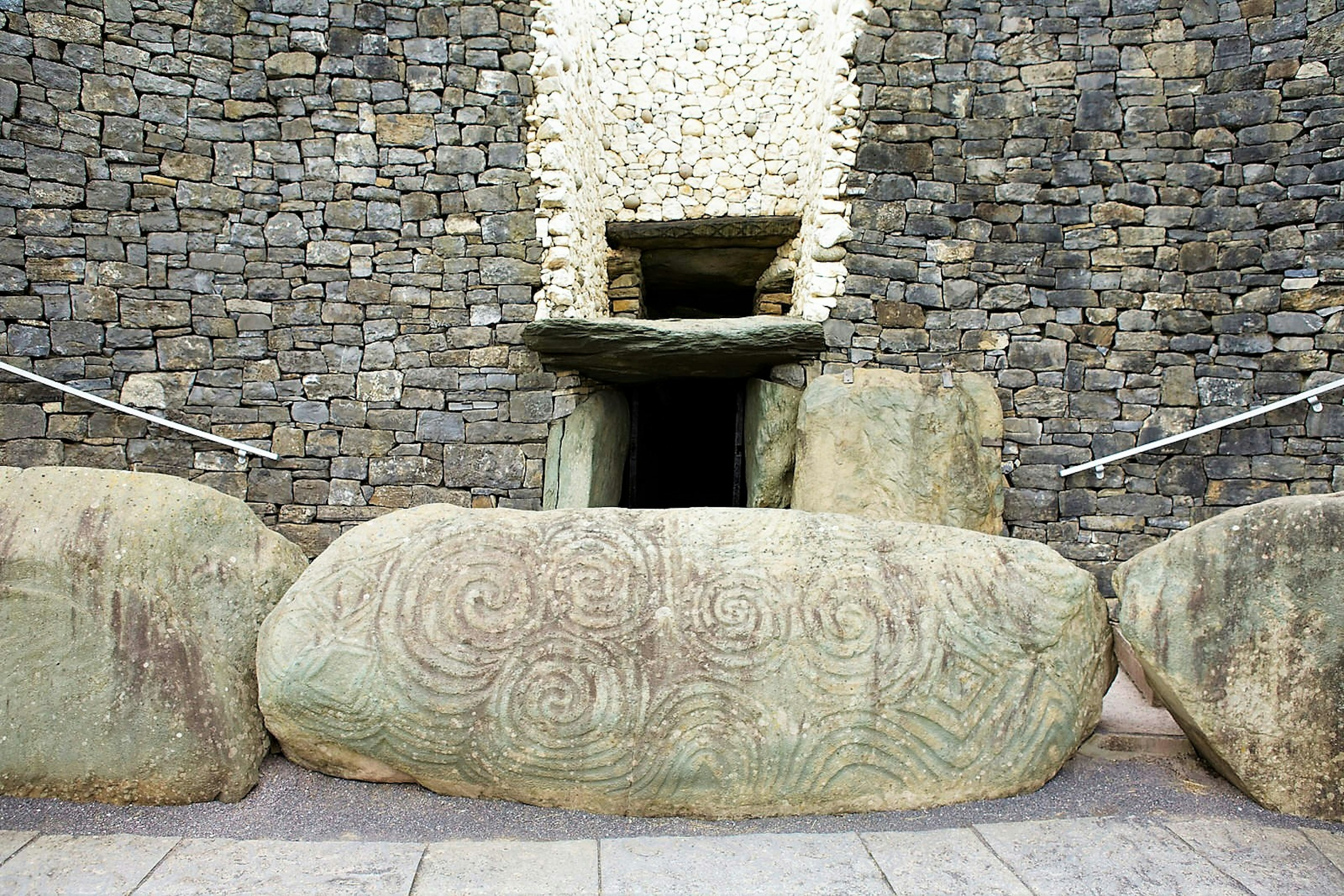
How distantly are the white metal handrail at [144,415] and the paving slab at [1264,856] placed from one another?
16.3 ft

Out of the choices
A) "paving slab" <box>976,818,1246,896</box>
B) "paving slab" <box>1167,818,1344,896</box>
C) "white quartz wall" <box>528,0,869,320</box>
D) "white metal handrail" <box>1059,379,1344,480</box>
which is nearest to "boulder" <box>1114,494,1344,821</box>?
"paving slab" <box>1167,818,1344,896</box>

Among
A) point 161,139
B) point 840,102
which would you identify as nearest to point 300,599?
point 161,139

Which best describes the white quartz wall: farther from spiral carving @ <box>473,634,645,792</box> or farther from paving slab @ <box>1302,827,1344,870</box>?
paving slab @ <box>1302,827,1344,870</box>

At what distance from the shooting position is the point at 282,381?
4.88 metres

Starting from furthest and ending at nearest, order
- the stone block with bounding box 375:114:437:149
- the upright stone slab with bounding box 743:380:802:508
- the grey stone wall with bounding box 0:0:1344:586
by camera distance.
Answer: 1. the upright stone slab with bounding box 743:380:802:508
2. the stone block with bounding box 375:114:437:149
3. the grey stone wall with bounding box 0:0:1344:586

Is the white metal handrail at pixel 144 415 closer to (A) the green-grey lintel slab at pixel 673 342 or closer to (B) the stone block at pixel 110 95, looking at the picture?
(B) the stone block at pixel 110 95

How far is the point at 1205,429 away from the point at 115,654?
5.50 m

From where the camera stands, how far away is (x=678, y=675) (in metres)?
2.37

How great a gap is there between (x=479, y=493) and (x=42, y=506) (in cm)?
260

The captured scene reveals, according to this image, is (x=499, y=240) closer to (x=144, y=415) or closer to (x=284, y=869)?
(x=144, y=415)

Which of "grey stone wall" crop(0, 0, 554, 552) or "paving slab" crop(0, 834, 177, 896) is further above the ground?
"grey stone wall" crop(0, 0, 554, 552)

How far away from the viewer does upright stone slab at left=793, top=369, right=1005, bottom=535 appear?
463 centimetres

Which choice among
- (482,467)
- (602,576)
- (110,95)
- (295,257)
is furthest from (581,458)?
(110,95)

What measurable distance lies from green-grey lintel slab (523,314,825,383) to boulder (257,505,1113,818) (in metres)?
2.39
